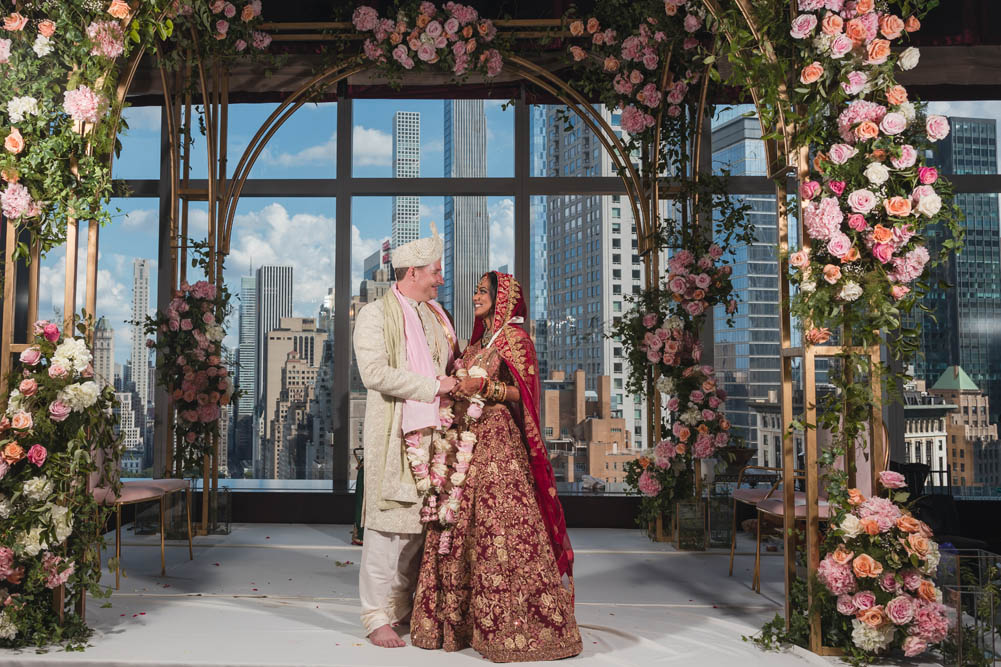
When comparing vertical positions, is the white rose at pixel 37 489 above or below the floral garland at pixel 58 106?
below

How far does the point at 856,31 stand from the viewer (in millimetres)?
3355

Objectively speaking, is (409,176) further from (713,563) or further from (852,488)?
(852,488)

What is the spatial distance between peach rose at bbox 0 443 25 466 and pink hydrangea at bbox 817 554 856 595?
321cm

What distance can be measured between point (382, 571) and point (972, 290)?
5552mm

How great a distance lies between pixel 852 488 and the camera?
3539mm

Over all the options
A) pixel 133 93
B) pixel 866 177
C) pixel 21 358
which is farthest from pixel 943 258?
pixel 133 93

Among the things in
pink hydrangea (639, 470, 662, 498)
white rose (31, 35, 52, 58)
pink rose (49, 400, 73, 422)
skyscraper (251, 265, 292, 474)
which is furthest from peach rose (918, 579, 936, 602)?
skyscraper (251, 265, 292, 474)

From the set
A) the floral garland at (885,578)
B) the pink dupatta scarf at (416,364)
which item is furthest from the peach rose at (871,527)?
Answer: the pink dupatta scarf at (416,364)

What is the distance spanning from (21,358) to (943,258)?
12.1ft

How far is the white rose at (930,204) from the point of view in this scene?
330cm

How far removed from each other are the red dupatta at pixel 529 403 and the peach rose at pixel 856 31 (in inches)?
66.1

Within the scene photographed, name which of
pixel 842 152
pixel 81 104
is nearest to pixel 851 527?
pixel 842 152

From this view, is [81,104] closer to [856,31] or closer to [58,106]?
[58,106]

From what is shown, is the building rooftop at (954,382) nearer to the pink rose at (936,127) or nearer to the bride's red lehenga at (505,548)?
the pink rose at (936,127)
